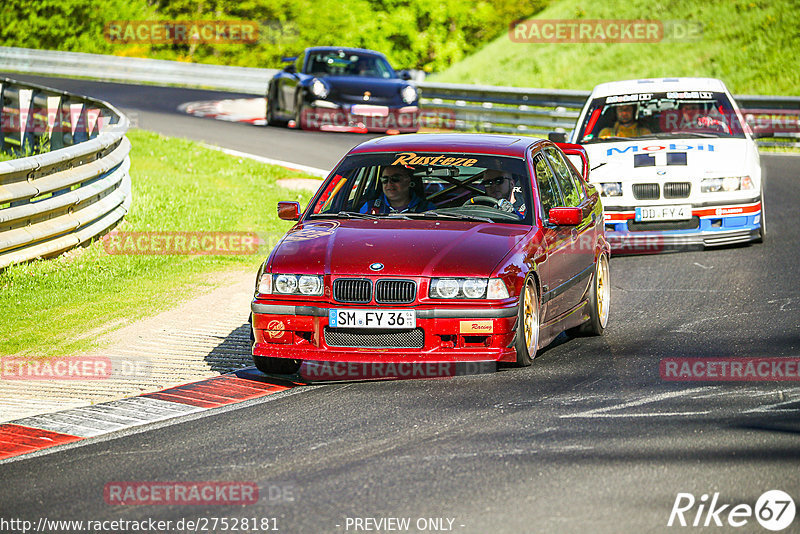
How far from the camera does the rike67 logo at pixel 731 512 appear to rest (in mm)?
4957

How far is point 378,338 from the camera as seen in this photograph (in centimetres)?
761

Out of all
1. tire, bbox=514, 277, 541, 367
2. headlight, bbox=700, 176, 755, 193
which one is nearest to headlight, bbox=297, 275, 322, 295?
tire, bbox=514, 277, 541, 367

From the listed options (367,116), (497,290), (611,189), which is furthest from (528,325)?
(367,116)

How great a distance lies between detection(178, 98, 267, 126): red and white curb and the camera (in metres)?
28.8

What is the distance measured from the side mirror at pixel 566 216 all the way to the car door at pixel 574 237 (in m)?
0.28

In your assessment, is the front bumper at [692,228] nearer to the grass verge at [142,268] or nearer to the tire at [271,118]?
the grass verge at [142,268]

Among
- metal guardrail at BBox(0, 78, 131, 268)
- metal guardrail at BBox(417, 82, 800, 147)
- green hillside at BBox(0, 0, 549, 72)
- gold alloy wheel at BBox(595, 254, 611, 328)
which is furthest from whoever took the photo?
green hillside at BBox(0, 0, 549, 72)

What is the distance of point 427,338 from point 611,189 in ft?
19.7

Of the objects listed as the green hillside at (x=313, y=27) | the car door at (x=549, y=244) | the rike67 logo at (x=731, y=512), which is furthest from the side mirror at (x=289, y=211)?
the green hillside at (x=313, y=27)

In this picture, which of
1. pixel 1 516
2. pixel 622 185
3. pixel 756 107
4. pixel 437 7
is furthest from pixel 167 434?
pixel 437 7

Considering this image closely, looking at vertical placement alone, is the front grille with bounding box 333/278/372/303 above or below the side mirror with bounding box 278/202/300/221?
below

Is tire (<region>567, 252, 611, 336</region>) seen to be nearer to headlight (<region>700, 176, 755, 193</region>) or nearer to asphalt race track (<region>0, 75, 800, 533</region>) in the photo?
asphalt race track (<region>0, 75, 800, 533</region>)

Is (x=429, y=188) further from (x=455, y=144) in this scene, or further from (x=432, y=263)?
(x=432, y=263)

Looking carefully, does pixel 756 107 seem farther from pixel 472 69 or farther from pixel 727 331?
pixel 472 69
